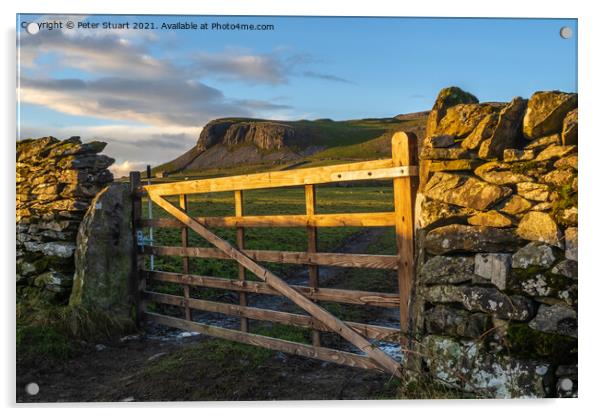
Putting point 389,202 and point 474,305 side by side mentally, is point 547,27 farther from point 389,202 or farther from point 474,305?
point 389,202

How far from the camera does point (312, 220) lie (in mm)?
6375

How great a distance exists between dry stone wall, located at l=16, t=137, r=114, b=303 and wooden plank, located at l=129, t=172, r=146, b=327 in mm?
488

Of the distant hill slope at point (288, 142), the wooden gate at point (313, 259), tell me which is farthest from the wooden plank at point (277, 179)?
the distant hill slope at point (288, 142)

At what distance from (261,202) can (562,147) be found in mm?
24526

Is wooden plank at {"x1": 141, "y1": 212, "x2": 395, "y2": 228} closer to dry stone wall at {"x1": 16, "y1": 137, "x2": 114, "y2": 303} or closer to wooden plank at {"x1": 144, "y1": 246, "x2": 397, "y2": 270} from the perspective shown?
wooden plank at {"x1": 144, "y1": 246, "x2": 397, "y2": 270}

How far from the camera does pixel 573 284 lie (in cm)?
463

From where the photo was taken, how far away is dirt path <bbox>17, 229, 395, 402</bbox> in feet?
19.7

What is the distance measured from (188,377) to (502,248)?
3839 millimetres

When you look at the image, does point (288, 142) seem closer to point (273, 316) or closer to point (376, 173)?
point (273, 316)

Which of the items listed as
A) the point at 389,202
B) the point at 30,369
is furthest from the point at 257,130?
the point at 30,369

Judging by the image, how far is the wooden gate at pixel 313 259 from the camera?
18.3 ft

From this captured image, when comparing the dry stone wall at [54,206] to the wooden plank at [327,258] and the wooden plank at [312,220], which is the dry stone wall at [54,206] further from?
the wooden plank at [327,258]

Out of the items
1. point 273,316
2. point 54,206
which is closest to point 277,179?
point 273,316

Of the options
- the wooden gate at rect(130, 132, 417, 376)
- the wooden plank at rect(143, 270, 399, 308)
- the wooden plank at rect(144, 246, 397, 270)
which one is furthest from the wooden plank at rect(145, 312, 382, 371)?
the wooden plank at rect(144, 246, 397, 270)
